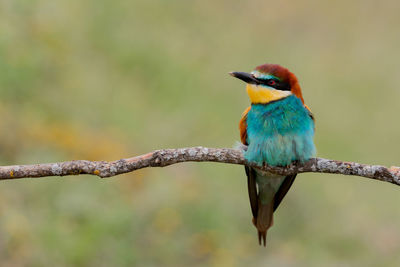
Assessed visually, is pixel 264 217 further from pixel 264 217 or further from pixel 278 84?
pixel 278 84

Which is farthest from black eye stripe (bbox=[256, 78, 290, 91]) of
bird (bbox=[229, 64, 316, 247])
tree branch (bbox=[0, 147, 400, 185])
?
tree branch (bbox=[0, 147, 400, 185])

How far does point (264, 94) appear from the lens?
314 cm

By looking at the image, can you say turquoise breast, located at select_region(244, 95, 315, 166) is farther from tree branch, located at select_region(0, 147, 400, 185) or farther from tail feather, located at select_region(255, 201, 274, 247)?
tail feather, located at select_region(255, 201, 274, 247)

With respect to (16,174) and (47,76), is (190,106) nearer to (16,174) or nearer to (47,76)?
(47,76)

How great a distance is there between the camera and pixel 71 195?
447 centimetres

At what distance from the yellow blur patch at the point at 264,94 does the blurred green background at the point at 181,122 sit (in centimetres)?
177

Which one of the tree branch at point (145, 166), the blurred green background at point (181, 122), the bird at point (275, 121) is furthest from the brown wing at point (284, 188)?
the blurred green background at point (181, 122)

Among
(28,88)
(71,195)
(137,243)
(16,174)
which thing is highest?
(16,174)

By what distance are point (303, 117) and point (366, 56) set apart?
6565 mm

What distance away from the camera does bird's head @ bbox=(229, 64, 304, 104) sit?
3.12m

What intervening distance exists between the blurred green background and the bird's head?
5.87 ft

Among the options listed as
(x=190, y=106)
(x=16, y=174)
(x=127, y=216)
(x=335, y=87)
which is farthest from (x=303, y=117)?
(x=335, y=87)

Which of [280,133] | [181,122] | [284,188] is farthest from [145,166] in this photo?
[181,122]

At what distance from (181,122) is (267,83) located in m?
3.49
